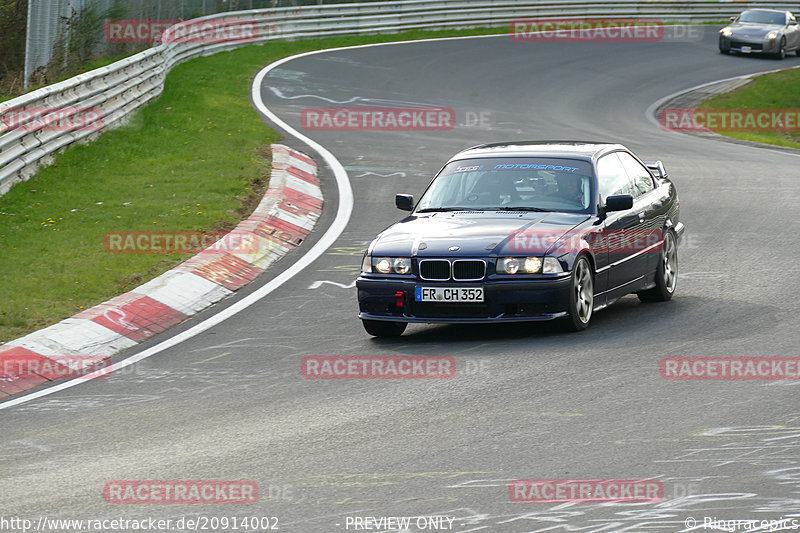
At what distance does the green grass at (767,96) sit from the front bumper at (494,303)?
1911cm

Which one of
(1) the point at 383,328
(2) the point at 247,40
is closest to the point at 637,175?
(1) the point at 383,328

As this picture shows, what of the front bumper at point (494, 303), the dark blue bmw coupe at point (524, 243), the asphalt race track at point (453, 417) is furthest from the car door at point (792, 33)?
the front bumper at point (494, 303)

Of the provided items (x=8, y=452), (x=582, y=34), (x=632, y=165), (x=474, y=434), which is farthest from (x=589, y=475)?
(x=582, y=34)

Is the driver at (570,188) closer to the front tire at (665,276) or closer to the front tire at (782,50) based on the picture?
the front tire at (665,276)

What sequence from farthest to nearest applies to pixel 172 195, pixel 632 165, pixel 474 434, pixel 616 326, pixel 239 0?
pixel 239 0, pixel 172 195, pixel 632 165, pixel 616 326, pixel 474 434

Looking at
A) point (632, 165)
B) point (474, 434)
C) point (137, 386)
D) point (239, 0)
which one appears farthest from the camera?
point (239, 0)

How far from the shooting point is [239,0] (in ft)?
113

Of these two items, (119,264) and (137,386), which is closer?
(137,386)

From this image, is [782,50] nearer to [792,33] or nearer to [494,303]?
[792,33]

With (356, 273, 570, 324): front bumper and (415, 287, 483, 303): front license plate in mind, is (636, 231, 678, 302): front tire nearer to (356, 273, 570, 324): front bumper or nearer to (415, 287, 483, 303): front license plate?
(356, 273, 570, 324): front bumper

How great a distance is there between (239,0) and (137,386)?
27387mm

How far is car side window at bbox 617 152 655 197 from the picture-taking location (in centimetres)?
1124

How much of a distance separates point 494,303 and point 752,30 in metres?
32.4

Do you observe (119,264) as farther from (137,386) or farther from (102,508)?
(102,508)
